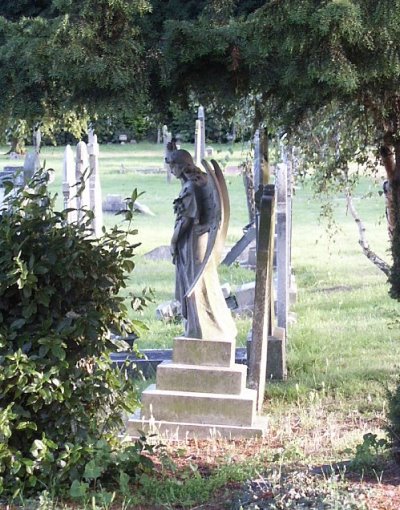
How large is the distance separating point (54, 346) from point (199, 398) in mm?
2167

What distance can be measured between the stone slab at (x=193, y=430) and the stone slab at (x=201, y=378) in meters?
0.27

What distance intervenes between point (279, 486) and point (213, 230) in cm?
296

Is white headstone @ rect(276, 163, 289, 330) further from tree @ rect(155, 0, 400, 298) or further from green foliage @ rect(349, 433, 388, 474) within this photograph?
green foliage @ rect(349, 433, 388, 474)

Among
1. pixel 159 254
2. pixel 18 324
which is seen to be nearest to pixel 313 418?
pixel 18 324

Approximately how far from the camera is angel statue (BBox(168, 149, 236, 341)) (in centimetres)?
759

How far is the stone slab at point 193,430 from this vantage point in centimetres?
735

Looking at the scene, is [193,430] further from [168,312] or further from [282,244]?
[168,312]

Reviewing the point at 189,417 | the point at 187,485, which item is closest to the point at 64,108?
the point at 187,485

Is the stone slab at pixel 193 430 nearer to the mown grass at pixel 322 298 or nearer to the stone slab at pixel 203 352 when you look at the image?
the stone slab at pixel 203 352

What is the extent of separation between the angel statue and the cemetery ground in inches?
20.8

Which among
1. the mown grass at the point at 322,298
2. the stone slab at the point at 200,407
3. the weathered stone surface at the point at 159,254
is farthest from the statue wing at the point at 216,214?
the weathered stone surface at the point at 159,254

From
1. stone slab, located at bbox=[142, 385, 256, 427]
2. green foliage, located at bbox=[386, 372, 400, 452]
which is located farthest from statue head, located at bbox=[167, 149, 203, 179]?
green foliage, located at bbox=[386, 372, 400, 452]

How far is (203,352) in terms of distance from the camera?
298 inches

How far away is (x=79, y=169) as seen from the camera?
12.6 meters
